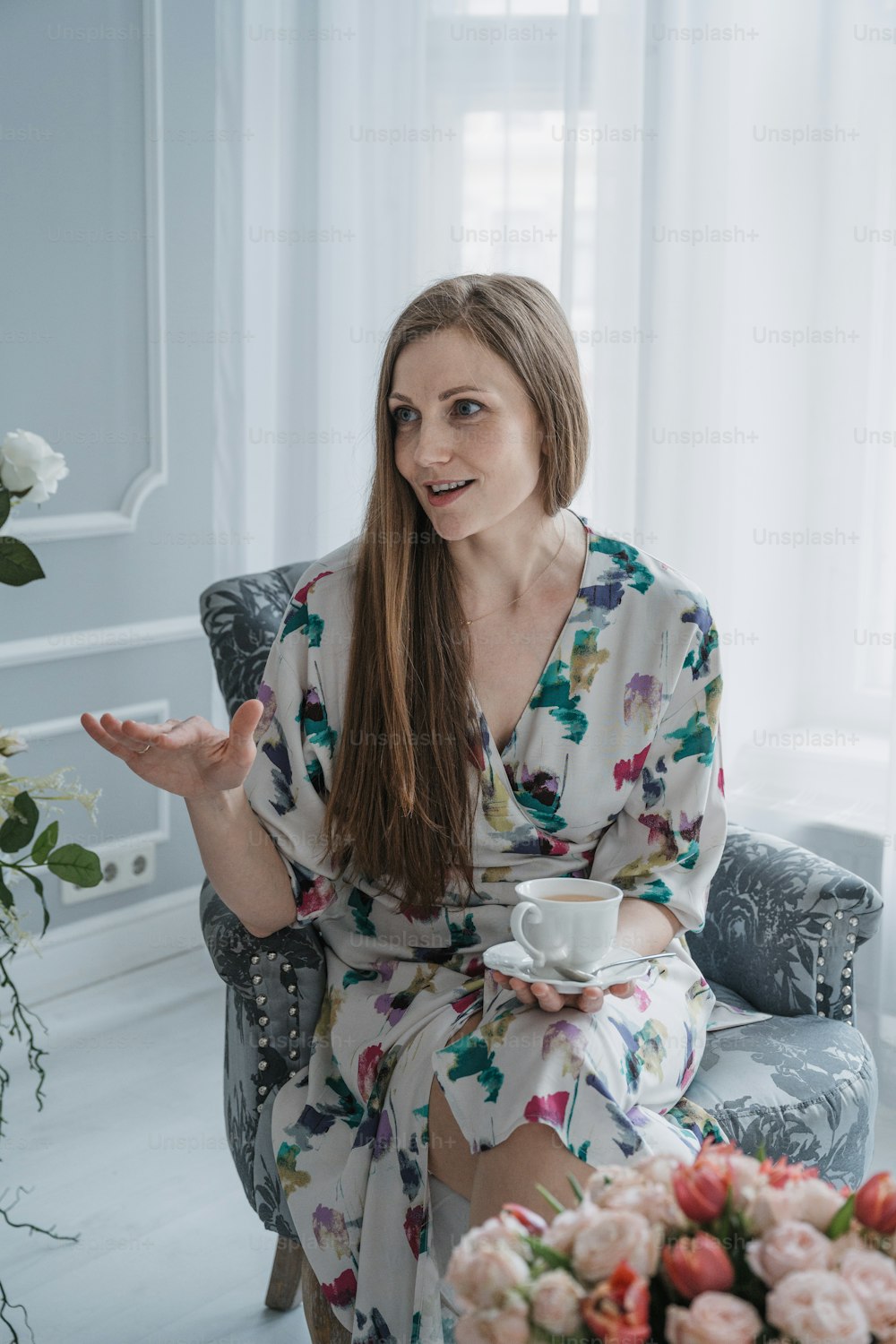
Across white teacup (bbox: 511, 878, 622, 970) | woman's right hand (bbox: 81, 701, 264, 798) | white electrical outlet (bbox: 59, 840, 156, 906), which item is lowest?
white electrical outlet (bbox: 59, 840, 156, 906)

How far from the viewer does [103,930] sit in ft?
9.54

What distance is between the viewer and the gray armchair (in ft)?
4.92

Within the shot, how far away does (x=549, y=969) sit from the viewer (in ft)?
4.41

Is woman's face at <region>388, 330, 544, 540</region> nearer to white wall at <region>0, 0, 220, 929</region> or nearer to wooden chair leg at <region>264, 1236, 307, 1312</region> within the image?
wooden chair leg at <region>264, 1236, 307, 1312</region>

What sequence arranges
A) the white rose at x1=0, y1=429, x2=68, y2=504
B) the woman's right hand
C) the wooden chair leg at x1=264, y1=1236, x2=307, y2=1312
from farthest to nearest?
the wooden chair leg at x1=264, y1=1236, x2=307, y2=1312
the woman's right hand
the white rose at x1=0, y1=429, x2=68, y2=504

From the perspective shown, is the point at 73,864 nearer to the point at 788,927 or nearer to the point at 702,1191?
the point at 702,1191

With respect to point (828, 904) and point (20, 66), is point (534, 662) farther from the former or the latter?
point (20, 66)

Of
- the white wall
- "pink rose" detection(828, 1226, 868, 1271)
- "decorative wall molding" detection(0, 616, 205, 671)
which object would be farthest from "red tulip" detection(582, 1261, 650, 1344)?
"decorative wall molding" detection(0, 616, 205, 671)

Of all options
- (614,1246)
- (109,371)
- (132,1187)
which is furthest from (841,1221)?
(109,371)

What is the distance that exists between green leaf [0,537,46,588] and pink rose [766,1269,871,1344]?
93 centimetres

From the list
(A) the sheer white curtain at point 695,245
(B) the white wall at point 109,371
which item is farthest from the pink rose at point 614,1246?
(B) the white wall at point 109,371

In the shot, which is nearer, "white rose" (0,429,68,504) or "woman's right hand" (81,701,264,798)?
"white rose" (0,429,68,504)

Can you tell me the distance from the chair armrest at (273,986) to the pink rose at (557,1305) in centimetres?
88

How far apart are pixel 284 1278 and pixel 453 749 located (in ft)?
2.76
